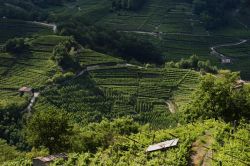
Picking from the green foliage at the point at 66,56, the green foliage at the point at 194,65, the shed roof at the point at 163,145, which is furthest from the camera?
the green foliage at the point at 194,65

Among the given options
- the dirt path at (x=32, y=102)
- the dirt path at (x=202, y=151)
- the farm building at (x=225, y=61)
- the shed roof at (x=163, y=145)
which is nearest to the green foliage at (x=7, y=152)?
the dirt path at (x=32, y=102)

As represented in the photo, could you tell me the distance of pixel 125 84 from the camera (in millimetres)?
73938

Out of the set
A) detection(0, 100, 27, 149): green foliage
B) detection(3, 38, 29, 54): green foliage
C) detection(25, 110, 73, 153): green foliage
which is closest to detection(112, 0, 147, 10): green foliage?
detection(3, 38, 29, 54): green foliage

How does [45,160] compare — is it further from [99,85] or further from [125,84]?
[125,84]

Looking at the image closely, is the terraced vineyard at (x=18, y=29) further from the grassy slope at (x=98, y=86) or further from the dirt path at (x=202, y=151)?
the dirt path at (x=202, y=151)

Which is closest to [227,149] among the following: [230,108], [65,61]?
[230,108]

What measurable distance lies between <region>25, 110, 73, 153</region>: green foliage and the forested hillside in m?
0.09

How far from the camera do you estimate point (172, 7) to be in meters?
124

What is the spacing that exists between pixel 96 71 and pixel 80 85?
5.74 meters

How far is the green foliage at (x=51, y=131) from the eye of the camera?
41.3 m

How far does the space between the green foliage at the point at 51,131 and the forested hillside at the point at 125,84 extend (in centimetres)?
9

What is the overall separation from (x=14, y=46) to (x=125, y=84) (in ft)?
70.5

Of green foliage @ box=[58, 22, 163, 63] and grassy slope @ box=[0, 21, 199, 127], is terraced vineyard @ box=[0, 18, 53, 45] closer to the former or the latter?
green foliage @ box=[58, 22, 163, 63]

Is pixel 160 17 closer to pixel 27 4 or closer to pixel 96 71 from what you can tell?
pixel 27 4
